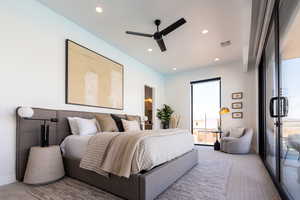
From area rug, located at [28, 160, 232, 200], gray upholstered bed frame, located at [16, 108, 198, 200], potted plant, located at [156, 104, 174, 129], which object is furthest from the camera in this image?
potted plant, located at [156, 104, 174, 129]

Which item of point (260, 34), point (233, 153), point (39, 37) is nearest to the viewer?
point (39, 37)

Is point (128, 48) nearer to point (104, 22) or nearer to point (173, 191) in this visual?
point (104, 22)

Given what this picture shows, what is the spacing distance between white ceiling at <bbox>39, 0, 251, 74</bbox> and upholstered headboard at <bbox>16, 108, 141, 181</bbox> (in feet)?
6.78

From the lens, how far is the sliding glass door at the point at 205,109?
641 cm

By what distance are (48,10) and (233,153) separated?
587 cm

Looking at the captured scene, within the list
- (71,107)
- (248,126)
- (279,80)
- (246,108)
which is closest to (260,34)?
(279,80)

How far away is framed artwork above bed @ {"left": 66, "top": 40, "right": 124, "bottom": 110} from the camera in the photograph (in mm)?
Answer: 3379

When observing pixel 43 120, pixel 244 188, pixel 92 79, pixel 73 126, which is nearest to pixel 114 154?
pixel 73 126

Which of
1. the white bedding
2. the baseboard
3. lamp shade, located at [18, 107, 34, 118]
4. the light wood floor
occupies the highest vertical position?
lamp shade, located at [18, 107, 34, 118]

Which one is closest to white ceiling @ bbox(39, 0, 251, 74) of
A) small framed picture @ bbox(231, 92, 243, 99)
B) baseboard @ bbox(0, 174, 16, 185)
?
small framed picture @ bbox(231, 92, 243, 99)

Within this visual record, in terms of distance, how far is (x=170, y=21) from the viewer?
133 inches

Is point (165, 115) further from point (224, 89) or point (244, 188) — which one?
point (244, 188)

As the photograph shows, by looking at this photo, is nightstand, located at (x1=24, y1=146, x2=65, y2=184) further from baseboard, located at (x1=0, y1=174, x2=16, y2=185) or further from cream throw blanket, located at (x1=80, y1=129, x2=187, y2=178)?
cream throw blanket, located at (x1=80, y1=129, x2=187, y2=178)

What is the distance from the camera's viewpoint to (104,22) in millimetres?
3441
